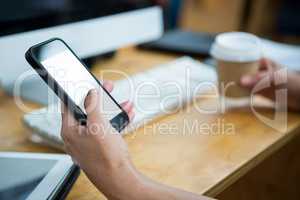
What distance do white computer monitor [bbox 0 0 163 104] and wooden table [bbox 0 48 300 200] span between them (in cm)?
8

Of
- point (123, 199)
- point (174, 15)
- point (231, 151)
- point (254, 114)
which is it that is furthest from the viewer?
point (174, 15)

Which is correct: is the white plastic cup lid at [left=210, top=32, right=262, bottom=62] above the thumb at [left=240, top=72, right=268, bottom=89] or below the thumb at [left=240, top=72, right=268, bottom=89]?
above

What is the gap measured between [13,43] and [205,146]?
357 mm

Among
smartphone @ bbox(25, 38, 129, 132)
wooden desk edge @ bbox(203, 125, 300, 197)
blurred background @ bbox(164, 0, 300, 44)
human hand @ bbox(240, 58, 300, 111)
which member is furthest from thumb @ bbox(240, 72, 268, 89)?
blurred background @ bbox(164, 0, 300, 44)

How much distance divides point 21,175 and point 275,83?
485 millimetres

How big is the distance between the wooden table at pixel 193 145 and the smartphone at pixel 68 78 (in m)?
0.09

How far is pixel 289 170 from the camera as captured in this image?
81 centimetres

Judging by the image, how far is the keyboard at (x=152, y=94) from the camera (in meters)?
0.69

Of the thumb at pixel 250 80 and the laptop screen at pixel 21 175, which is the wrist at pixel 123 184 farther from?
the thumb at pixel 250 80

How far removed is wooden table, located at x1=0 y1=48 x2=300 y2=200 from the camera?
0.60 metres

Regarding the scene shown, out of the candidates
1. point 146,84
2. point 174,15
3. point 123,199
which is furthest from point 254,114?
point 174,15

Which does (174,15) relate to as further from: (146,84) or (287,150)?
(287,150)

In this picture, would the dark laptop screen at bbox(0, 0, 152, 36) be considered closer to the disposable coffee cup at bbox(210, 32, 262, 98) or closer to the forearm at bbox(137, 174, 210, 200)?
the disposable coffee cup at bbox(210, 32, 262, 98)

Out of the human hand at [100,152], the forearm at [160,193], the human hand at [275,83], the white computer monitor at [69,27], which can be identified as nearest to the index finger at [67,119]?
the human hand at [100,152]
